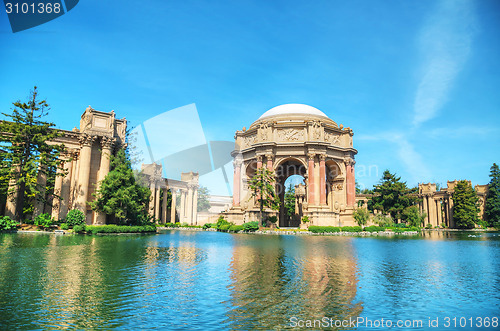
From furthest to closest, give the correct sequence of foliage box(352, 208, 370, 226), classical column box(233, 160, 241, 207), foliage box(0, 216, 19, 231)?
classical column box(233, 160, 241, 207), foliage box(352, 208, 370, 226), foliage box(0, 216, 19, 231)

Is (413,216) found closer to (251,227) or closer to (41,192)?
(251,227)

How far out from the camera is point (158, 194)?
61.7 m

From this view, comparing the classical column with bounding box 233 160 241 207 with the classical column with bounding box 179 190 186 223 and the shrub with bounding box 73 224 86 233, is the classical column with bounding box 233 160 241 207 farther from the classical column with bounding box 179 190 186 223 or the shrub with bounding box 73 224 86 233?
the shrub with bounding box 73 224 86 233

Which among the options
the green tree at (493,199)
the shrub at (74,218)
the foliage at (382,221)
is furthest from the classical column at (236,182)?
the green tree at (493,199)

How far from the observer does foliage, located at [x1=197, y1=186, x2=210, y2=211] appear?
110 m

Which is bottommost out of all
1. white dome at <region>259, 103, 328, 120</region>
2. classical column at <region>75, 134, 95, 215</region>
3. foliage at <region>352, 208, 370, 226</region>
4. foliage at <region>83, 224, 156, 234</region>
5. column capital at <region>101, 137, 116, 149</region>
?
foliage at <region>83, 224, 156, 234</region>

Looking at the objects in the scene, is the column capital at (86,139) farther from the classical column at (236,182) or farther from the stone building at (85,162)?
the classical column at (236,182)

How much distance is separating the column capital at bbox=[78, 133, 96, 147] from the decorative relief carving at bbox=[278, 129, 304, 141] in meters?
28.2

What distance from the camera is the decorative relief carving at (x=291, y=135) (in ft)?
168

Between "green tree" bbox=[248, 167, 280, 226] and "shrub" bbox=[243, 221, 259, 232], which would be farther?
"green tree" bbox=[248, 167, 280, 226]

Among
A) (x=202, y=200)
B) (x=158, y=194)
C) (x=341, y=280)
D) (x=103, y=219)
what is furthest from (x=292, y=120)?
(x=202, y=200)

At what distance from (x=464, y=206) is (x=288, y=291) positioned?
69.9 meters

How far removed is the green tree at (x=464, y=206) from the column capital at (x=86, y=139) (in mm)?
64948

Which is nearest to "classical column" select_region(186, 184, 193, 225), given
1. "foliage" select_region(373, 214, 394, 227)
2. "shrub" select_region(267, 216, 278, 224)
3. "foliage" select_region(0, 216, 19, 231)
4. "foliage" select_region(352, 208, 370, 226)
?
"shrub" select_region(267, 216, 278, 224)
